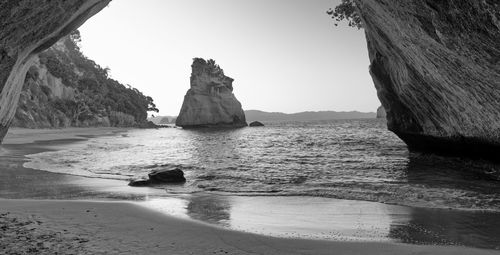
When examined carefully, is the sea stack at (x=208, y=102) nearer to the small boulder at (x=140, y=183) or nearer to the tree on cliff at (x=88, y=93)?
the tree on cliff at (x=88, y=93)

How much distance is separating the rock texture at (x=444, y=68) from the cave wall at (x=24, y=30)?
8.48 meters

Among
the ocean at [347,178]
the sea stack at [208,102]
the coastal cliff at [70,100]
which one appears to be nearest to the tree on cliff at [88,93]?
the coastal cliff at [70,100]

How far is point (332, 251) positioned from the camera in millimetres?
5656

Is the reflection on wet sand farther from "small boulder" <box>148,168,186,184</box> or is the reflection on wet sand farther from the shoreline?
"small boulder" <box>148,168,186,184</box>

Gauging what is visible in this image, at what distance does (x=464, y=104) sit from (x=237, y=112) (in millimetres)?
94842

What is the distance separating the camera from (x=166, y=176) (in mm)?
13977

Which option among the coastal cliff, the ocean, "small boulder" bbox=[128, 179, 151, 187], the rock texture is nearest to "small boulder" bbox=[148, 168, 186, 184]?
"small boulder" bbox=[128, 179, 151, 187]

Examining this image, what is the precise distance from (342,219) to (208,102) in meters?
95.1

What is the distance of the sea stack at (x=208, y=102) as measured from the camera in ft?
335

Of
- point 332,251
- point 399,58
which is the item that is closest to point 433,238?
point 332,251

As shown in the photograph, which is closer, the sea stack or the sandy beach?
the sandy beach

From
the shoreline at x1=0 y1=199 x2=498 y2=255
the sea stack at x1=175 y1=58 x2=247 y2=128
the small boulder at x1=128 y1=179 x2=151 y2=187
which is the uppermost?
the sea stack at x1=175 y1=58 x2=247 y2=128

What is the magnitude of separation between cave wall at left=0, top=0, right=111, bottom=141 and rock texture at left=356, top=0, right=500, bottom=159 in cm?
848

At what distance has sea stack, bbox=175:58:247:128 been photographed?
102 metres
